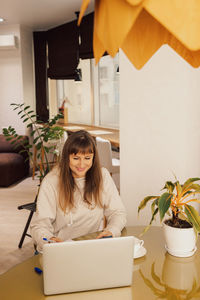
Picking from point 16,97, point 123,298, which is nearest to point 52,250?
point 123,298

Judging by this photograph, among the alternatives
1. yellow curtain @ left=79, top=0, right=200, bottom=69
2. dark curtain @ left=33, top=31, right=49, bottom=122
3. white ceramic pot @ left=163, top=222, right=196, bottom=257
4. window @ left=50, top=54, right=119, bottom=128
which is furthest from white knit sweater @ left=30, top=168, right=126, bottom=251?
dark curtain @ left=33, top=31, right=49, bottom=122

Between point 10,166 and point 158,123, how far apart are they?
380 cm

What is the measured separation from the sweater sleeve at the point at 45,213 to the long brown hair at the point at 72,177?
0.06 meters

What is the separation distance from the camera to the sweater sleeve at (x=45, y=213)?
1775 millimetres

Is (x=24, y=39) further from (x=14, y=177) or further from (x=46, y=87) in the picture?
(x=14, y=177)

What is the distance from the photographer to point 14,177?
5.69 meters

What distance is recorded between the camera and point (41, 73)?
6.82 meters

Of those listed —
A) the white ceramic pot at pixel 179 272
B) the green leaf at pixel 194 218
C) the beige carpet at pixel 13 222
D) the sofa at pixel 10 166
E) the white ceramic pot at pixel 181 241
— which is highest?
the green leaf at pixel 194 218

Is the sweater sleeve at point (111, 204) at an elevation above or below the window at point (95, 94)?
below

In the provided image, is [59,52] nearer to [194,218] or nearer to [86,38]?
[86,38]

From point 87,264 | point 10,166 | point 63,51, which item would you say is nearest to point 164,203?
point 87,264

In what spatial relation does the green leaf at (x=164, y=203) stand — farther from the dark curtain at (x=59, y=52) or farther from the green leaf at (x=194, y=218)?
the dark curtain at (x=59, y=52)

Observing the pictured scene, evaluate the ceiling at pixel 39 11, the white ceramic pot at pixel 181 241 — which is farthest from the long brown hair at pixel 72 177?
the ceiling at pixel 39 11

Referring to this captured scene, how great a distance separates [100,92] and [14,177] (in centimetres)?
203
